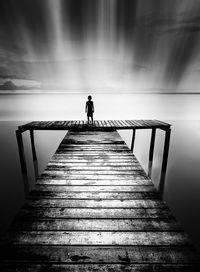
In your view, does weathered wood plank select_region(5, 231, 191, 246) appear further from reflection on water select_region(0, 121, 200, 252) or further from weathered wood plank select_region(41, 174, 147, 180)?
reflection on water select_region(0, 121, 200, 252)

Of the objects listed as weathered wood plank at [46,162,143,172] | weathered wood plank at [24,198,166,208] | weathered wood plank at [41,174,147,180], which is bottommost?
weathered wood plank at [46,162,143,172]

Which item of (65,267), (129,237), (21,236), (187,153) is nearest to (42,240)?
(21,236)

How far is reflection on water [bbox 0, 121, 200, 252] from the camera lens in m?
5.47

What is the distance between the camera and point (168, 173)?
348 inches

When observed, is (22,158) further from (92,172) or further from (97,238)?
(97,238)

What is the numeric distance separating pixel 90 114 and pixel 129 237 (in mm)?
9044

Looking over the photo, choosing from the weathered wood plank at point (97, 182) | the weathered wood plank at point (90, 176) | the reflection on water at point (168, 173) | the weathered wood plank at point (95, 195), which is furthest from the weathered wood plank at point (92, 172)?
the reflection on water at point (168, 173)

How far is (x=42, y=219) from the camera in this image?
253cm

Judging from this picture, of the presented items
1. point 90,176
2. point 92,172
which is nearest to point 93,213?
point 90,176

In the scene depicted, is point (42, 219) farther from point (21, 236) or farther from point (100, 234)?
point (100, 234)

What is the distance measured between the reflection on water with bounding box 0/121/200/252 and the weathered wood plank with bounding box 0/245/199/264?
10.1 feet

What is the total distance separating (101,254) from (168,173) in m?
7.84

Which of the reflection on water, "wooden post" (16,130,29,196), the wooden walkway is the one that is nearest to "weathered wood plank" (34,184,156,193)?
the wooden walkway

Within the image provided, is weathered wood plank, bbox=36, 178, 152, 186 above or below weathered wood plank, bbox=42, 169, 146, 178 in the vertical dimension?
above
